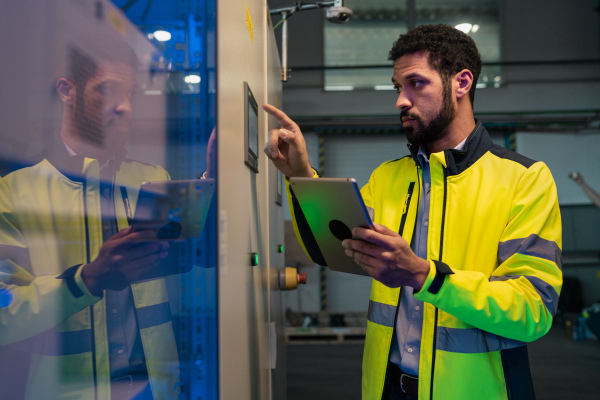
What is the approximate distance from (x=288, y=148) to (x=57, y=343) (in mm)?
1021

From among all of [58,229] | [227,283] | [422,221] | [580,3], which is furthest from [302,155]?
[580,3]

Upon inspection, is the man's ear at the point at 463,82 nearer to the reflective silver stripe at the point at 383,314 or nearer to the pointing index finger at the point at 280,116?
the pointing index finger at the point at 280,116

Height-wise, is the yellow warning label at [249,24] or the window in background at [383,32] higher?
the window in background at [383,32]

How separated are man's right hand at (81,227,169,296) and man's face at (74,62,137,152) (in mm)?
139

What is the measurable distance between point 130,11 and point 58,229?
365 millimetres

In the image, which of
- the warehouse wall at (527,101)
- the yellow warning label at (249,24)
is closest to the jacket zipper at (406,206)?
the yellow warning label at (249,24)

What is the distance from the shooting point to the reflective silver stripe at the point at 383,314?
1.40 metres

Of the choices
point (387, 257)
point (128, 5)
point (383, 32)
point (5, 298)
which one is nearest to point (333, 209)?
point (387, 257)

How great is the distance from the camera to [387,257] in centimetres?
113

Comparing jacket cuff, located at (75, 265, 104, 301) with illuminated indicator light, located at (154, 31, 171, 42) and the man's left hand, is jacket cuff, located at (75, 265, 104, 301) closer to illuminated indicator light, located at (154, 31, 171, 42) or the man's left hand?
illuminated indicator light, located at (154, 31, 171, 42)

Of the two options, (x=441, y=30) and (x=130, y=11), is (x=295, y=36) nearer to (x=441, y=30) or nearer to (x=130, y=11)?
(x=441, y=30)

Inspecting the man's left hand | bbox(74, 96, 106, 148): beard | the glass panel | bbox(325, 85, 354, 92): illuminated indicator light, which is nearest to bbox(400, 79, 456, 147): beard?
the man's left hand

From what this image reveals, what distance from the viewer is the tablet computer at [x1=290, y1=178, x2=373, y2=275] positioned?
3.48 feet

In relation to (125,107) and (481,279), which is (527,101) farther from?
(125,107)
